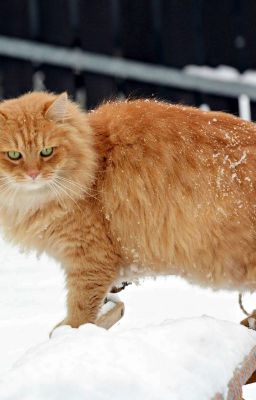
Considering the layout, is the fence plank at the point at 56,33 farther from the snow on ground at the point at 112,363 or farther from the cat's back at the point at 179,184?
the snow on ground at the point at 112,363

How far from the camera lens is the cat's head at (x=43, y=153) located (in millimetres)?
2461

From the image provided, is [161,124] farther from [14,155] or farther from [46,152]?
[14,155]

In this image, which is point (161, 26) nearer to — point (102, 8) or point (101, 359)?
point (102, 8)

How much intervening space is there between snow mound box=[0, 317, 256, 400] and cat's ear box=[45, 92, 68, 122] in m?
1.04

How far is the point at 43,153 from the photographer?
2.49 meters

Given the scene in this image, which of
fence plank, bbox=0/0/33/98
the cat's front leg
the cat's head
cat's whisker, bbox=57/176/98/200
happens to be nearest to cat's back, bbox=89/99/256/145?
the cat's head

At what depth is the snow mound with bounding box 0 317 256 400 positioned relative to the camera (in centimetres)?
133

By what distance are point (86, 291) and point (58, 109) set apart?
682 mm

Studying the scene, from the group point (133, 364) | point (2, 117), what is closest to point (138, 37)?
point (2, 117)

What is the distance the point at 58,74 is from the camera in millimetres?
5969

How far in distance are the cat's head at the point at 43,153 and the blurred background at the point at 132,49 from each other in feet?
10.9

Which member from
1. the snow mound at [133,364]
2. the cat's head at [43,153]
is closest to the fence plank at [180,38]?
the cat's head at [43,153]

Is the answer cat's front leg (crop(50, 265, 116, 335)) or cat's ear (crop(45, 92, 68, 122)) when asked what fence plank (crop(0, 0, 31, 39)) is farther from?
cat's front leg (crop(50, 265, 116, 335))

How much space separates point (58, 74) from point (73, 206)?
3636mm
